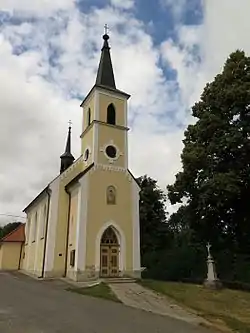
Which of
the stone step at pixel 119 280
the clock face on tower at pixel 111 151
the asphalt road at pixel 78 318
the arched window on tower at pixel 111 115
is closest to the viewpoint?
the asphalt road at pixel 78 318

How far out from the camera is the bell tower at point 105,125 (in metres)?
26.3

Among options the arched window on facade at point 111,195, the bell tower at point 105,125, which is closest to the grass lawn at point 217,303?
the arched window on facade at point 111,195

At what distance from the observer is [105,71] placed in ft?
98.7

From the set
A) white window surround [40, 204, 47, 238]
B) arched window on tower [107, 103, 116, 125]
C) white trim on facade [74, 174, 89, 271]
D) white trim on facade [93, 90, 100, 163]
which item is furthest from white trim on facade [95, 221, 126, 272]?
arched window on tower [107, 103, 116, 125]

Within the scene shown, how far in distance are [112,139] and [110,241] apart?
24.3 ft

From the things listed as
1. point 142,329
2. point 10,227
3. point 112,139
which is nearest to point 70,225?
point 112,139

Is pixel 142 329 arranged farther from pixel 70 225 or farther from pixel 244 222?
pixel 70 225

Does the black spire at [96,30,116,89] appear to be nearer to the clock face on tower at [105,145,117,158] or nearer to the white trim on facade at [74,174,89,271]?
the clock face on tower at [105,145,117,158]

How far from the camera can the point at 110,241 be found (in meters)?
24.5

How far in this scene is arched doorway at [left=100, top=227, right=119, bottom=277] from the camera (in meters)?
23.7

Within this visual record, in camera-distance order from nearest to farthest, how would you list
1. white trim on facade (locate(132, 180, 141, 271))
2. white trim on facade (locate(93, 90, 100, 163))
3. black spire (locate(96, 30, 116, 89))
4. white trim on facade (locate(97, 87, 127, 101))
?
white trim on facade (locate(132, 180, 141, 271)) → white trim on facade (locate(93, 90, 100, 163)) → white trim on facade (locate(97, 87, 127, 101)) → black spire (locate(96, 30, 116, 89))

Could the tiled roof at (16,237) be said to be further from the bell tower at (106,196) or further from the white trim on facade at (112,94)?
the white trim on facade at (112,94)

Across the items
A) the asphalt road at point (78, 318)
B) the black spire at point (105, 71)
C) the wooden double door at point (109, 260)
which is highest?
the black spire at point (105, 71)

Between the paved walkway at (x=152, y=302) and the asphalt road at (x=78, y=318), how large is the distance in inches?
24.2
